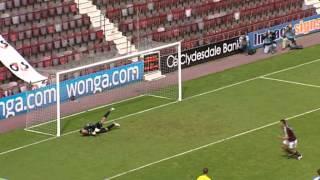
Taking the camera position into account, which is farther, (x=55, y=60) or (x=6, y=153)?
(x=55, y=60)

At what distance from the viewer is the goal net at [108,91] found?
3850 cm

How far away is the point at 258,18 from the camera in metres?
54.5

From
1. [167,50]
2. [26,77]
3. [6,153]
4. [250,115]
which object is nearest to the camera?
[6,153]

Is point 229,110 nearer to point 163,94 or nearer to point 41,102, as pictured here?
point 163,94

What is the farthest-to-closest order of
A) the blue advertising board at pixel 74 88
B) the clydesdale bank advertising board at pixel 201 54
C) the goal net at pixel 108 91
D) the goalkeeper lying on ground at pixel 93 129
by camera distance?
the clydesdale bank advertising board at pixel 201 54
the blue advertising board at pixel 74 88
the goal net at pixel 108 91
the goalkeeper lying on ground at pixel 93 129

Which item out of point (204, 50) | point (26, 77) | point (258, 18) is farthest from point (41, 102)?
point (258, 18)

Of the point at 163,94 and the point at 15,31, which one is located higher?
the point at 15,31

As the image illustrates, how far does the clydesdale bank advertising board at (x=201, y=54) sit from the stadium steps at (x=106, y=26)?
271 centimetres

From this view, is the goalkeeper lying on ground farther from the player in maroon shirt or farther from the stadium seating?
the player in maroon shirt

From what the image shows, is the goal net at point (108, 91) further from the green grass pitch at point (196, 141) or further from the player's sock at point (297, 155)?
the player's sock at point (297, 155)

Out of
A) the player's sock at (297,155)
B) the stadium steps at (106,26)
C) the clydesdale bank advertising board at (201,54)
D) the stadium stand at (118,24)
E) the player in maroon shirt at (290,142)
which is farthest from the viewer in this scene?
the stadium steps at (106,26)

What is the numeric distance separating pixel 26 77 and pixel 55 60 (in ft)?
8.40

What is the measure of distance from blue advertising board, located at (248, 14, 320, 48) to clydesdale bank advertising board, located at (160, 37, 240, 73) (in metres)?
1.24

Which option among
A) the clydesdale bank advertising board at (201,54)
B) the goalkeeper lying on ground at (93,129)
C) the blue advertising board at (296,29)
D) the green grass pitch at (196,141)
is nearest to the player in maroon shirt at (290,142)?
the green grass pitch at (196,141)
